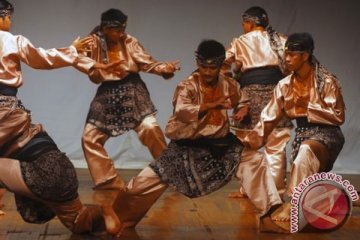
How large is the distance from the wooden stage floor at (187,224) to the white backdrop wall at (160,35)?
202 cm

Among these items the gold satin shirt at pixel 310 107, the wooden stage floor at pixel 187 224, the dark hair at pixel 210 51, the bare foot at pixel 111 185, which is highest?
the dark hair at pixel 210 51

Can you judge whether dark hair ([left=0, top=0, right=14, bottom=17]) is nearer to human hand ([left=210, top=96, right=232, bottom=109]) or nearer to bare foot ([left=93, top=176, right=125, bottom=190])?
human hand ([left=210, top=96, right=232, bottom=109])

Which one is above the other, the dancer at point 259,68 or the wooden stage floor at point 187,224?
the dancer at point 259,68

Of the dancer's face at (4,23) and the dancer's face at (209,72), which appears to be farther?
the dancer's face at (4,23)

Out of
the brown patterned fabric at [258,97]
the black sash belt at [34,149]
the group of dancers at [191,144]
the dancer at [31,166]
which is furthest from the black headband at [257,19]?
the black sash belt at [34,149]

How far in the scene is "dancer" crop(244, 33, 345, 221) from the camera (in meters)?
4.83

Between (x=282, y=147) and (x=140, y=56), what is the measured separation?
1.17 metres

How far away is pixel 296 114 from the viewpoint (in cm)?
502

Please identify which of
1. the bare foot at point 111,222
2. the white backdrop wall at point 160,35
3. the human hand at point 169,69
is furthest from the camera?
the white backdrop wall at point 160,35

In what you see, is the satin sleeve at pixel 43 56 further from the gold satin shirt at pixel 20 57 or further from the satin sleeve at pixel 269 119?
the satin sleeve at pixel 269 119

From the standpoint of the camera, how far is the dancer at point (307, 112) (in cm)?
483

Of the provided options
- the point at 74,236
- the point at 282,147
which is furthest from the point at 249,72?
the point at 74,236

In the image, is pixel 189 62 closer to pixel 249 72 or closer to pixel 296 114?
pixel 249 72

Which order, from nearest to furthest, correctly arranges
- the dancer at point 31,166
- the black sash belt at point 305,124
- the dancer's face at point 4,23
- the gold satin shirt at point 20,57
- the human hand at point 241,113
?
the dancer at point 31,166 < the gold satin shirt at point 20,57 < the human hand at point 241,113 < the dancer's face at point 4,23 < the black sash belt at point 305,124
